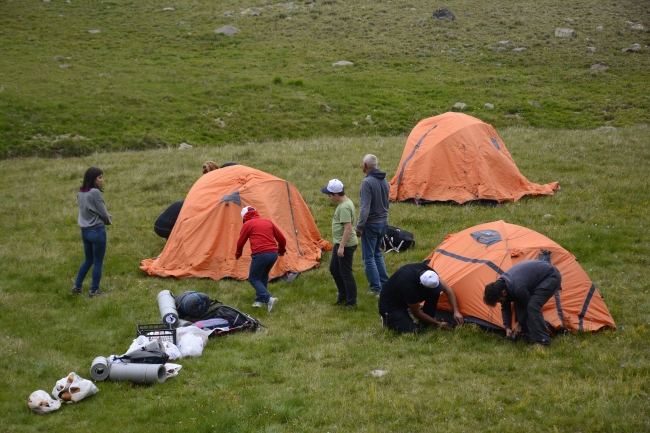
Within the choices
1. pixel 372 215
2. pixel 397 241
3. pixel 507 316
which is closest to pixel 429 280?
pixel 507 316

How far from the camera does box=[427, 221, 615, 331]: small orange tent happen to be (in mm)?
10102

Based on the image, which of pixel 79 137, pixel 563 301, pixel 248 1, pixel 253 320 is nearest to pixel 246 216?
pixel 253 320

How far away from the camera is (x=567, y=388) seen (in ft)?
26.2

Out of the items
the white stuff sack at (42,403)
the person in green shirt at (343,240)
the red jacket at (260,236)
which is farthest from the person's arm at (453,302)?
the white stuff sack at (42,403)

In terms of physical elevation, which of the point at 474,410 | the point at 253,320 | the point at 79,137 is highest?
the point at 474,410

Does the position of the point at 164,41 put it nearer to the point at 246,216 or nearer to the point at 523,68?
the point at 523,68

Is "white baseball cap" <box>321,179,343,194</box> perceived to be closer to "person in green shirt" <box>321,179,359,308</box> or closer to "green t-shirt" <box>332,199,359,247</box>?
"person in green shirt" <box>321,179,359,308</box>

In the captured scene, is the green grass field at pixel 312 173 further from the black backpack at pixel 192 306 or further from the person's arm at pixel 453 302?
the black backpack at pixel 192 306

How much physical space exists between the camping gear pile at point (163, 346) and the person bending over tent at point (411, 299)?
2.30m

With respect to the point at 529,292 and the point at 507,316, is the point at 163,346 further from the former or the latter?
the point at 529,292

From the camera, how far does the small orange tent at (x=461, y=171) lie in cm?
1738

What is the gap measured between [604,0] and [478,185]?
40.6 meters

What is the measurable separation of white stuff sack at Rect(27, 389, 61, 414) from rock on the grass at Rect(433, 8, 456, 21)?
4408 cm

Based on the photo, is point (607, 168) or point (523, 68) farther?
point (523, 68)
